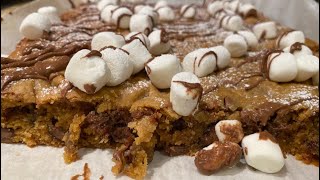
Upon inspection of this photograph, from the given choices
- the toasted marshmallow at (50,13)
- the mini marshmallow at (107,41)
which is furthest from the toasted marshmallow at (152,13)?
the mini marshmallow at (107,41)

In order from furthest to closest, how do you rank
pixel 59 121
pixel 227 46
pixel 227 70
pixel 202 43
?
pixel 202 43
pixel 227 46
pixel 227 70
pixel 59 121

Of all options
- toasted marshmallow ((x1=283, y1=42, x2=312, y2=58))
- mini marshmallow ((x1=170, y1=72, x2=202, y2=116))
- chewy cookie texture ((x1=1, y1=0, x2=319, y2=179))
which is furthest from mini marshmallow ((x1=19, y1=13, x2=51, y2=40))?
toasted marshmallow ((x1=283, y1=42, x2=312, y2=58))

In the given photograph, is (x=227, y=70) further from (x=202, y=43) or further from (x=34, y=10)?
(x=34, y=10)

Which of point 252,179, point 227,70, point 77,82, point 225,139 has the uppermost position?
point 77,82

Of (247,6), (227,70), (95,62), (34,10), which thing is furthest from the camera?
(247,6)

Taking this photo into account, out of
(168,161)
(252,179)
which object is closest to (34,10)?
(168,161)

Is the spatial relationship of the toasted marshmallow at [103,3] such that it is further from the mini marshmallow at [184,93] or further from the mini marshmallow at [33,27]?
the mini marshmallow at [184,93]
